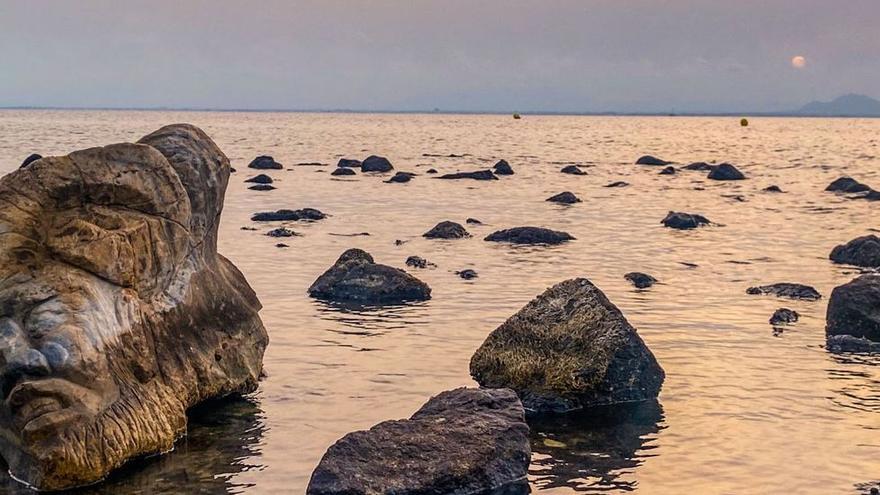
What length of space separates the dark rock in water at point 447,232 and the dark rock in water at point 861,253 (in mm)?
13914

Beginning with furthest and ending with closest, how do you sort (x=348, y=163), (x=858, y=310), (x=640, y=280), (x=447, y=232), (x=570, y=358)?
(x=348, y=163) → (x=447, y=232) → (x=640, y=280) → (x=858, y=310) → (x=570, y=358)

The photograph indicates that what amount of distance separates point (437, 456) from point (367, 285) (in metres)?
14.0

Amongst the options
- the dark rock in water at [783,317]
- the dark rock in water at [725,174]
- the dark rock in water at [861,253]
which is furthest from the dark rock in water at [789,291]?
the dark rock in water at [725,174]

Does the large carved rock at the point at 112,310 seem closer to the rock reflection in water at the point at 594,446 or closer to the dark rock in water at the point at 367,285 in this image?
the rock reflection in water at the point at 594,446

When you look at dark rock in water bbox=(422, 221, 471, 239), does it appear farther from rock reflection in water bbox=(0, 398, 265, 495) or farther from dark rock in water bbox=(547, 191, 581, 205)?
rock reflection in water bbox=(0, 398, 265, 495)

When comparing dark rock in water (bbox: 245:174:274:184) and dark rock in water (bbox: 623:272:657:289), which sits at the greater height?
dark rock in water (bbox: 623:272:657:289)

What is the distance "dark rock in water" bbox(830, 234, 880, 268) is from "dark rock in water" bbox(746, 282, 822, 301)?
7.16 m

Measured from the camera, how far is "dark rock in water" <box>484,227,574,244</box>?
4141 cm

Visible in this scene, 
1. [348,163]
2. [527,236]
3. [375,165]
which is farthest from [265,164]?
[527,236]

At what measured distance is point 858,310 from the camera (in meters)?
23.5

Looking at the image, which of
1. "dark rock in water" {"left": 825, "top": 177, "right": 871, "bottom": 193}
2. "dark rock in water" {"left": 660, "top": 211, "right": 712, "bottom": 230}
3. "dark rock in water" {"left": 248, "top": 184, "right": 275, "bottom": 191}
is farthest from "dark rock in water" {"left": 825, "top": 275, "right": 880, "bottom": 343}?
"dark rock in water" {"left": 825, "top": 177, "right": 871, "bottom": 193}

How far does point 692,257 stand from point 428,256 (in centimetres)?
940

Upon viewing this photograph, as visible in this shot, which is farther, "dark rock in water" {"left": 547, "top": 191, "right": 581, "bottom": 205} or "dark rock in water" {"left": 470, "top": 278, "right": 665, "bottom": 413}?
"dark rock in water" {"left": 547, "top": 191, "right": 581, "bottom": 205}

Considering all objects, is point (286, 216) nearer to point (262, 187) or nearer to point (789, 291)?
point (262, 187)
